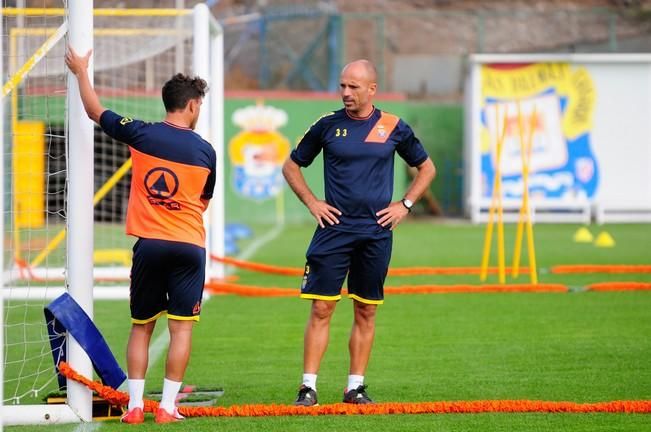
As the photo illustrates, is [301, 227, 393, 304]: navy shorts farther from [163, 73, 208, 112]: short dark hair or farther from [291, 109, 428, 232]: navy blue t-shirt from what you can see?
[163, 73, 208, 112]: short dark hair

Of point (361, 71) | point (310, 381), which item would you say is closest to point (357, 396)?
point (310, 381)

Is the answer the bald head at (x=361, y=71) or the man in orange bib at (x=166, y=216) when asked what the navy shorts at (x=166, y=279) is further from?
the bald head at (x=361, y=71)

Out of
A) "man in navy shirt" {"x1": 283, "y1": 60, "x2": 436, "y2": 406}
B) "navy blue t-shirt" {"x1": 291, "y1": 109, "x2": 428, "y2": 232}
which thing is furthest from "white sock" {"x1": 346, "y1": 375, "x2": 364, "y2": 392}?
"navy blue t-shirt" {"x1": 291, "y1": 109, "x2": 428, "y2": 232}

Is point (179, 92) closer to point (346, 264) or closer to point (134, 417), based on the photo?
point (346, 264)

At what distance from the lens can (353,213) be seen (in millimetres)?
7566

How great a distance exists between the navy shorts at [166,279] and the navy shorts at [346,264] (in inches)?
30.4

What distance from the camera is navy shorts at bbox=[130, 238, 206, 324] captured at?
6.92 metres

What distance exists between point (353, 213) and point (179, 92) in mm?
1320

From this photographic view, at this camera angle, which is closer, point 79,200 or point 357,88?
point 79,200

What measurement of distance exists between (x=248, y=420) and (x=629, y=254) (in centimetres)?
1307

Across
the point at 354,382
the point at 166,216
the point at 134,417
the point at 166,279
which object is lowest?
the point at 134,417

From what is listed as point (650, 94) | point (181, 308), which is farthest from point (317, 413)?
point (650, 94)

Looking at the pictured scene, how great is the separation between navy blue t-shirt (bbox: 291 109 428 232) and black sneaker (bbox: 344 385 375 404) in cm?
97

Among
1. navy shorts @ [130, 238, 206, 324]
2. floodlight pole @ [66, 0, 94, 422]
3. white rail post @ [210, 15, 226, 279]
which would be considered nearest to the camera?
navy shorts @ [130, 238, 206, 324]
